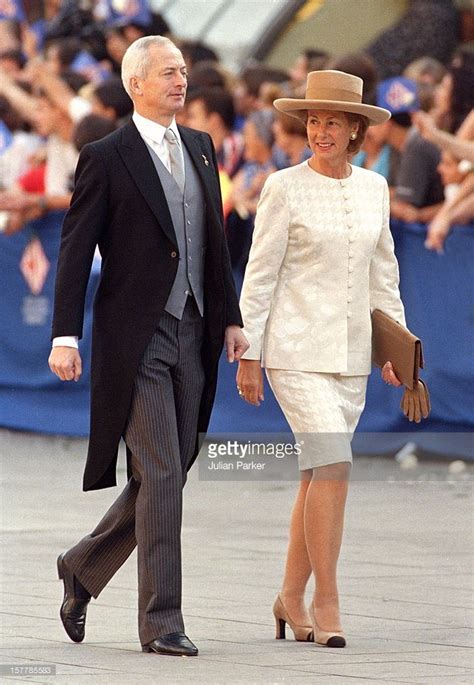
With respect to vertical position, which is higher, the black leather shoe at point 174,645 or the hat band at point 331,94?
the hat band at point 331,94

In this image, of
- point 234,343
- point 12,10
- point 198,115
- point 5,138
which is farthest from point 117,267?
point 12,10

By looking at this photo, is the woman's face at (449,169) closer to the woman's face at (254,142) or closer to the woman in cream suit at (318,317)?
the woman's face at (254,142)

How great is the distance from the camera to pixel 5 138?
14320mm

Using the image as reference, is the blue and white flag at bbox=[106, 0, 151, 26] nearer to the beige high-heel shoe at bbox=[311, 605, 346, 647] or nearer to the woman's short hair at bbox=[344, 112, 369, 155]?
the woman's short hair at bbox=[344, 112, 369, 155]

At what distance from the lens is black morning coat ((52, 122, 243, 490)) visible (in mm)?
6184

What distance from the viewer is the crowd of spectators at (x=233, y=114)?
11266mm

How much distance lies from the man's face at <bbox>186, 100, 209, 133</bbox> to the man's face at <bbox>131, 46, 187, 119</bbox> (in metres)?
5.94

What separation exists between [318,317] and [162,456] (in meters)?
0.79

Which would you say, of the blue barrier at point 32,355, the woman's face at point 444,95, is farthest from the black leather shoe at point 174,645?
the blue barrier at point 32,355

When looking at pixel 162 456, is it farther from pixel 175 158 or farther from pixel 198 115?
pixel 198 115

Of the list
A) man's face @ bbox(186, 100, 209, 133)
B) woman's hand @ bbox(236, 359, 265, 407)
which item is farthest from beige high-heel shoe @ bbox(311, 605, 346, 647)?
man's face @ bbox(186, 100, 209, 133)

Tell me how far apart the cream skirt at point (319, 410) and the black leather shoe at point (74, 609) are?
0.90 metres

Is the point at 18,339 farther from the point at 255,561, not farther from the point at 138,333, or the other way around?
the point at 138,333

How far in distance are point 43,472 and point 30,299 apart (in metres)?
2.15
